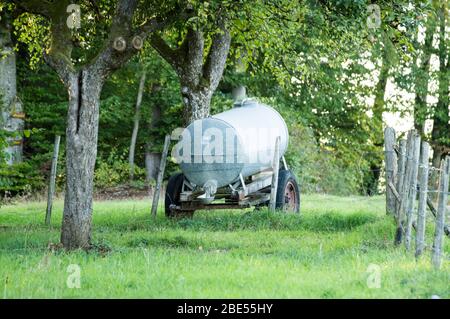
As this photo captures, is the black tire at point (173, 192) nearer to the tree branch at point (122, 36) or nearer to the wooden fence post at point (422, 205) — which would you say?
the tree branch at point (122, 36)

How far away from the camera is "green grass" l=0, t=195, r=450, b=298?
808 centimetres

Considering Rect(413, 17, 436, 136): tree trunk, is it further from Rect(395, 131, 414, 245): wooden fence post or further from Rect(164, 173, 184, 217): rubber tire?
Rect(395, 131, 414, 245): wooden fence post

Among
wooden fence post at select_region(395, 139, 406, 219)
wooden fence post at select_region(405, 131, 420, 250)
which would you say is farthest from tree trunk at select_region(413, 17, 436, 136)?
wooden fence post at select_region(405, 131, 420, 250)

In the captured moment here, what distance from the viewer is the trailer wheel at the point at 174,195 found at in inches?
696

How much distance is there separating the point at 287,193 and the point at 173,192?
283 centimetres

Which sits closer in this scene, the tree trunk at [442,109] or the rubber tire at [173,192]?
the rubber tire at [173,192]

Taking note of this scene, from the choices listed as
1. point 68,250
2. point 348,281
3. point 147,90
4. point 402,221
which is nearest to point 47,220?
point 68,250

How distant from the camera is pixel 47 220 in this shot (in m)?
17.0

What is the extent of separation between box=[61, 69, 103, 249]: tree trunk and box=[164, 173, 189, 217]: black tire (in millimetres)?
5549

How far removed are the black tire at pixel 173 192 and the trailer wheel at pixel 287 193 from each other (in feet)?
7.68

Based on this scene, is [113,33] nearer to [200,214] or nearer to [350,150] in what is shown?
[200,214]

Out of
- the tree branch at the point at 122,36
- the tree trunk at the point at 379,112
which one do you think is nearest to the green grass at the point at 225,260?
the tree branch at the point at 122,36

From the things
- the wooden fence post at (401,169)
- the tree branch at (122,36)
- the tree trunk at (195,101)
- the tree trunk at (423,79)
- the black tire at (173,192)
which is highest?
the tree trunk at (423,79)
